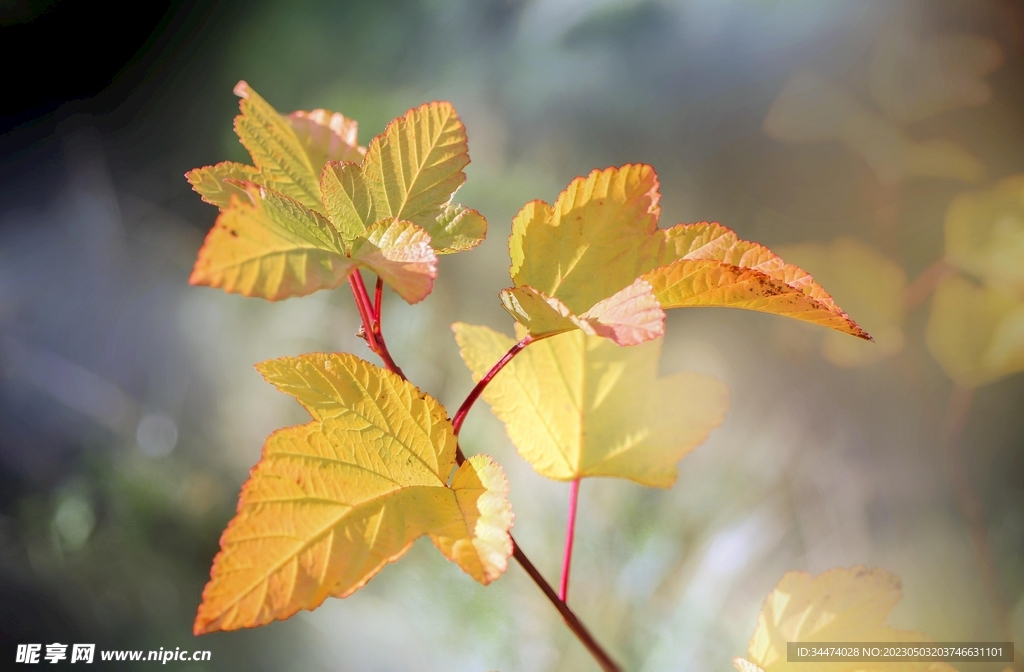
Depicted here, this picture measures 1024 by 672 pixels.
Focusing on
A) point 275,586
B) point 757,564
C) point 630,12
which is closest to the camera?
point 275,586

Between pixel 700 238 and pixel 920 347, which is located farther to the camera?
pixel 920 347

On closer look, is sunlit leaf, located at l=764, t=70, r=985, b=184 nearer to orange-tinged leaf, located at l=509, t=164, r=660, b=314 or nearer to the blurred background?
the blurred background

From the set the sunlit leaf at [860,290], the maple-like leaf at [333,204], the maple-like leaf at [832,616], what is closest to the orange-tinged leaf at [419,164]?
the maple-like leaf at [333,204]

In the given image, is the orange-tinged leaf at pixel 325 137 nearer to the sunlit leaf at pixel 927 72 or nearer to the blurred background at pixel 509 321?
the blurred background at pixel 509 321

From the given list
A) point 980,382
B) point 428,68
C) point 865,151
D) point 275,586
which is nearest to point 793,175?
point 865,151

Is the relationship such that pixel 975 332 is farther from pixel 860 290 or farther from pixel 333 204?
pixel 333 204

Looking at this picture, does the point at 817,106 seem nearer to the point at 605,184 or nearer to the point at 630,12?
the point at 630,12

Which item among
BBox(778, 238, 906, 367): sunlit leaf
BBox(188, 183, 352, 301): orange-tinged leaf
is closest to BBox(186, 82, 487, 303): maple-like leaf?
BBox(188, 183, 352, 301): orange-tinged leaf
